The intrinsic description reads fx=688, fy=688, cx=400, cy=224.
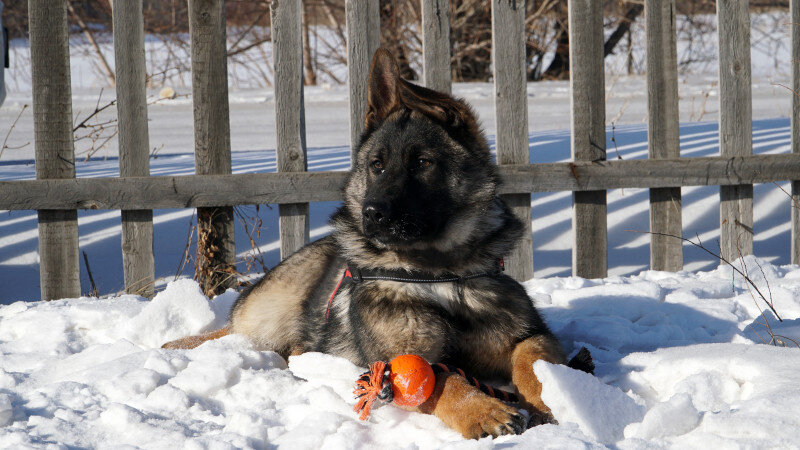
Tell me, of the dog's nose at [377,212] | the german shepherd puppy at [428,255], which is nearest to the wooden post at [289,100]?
the german shepherd puppy at [428,255]

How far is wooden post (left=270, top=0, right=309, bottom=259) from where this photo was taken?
443cm

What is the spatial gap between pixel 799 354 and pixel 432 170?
1.51 m

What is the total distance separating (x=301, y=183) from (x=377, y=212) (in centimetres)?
202

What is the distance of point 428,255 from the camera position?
2.80 metres

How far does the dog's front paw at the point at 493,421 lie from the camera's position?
206cm

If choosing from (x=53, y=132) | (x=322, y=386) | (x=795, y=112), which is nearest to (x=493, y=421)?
(x=322, y=386)

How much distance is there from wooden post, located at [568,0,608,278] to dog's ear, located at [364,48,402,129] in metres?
1.94

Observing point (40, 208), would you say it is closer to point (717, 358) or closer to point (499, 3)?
point (499, 3)

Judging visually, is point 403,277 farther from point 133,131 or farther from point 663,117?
point 663,117

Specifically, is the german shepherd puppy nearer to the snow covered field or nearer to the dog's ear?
the dog's ear

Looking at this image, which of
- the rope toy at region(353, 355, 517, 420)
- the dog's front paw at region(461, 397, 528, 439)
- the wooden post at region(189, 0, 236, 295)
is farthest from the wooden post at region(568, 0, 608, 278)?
the dog's front paw at region(461, 397, 528, 439)

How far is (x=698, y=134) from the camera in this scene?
694 centimetres

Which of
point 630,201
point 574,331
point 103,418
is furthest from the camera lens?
point 630,201

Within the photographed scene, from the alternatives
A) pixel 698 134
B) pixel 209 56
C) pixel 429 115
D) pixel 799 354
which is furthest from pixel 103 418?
pixel 698 134
